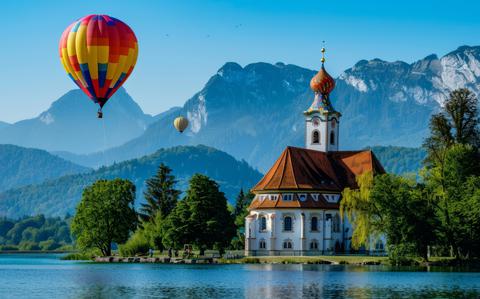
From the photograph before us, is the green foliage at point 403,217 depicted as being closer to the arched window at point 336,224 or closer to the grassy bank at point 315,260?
the grassy bank at point 315,260

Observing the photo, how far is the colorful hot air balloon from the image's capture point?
7794 cm

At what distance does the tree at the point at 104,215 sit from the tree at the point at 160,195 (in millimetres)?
13394

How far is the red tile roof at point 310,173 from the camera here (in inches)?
4702

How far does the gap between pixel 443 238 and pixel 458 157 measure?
864 cm

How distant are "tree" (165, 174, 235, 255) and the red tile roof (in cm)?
1103

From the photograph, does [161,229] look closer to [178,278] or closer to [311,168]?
[311,168]

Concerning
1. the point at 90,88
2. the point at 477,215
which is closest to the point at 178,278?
the point at 90,88

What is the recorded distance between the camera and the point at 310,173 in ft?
399

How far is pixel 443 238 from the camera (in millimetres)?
91312

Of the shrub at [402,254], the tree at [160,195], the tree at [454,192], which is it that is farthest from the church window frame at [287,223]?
the shrub at [402,254]

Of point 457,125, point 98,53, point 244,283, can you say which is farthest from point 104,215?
point 244,283

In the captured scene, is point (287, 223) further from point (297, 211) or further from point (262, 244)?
point (262, 244)

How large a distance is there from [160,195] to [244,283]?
62.4m

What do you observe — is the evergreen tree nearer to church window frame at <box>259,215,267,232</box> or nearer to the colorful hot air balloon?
church window frame at <box>259,215,267,232</box>
